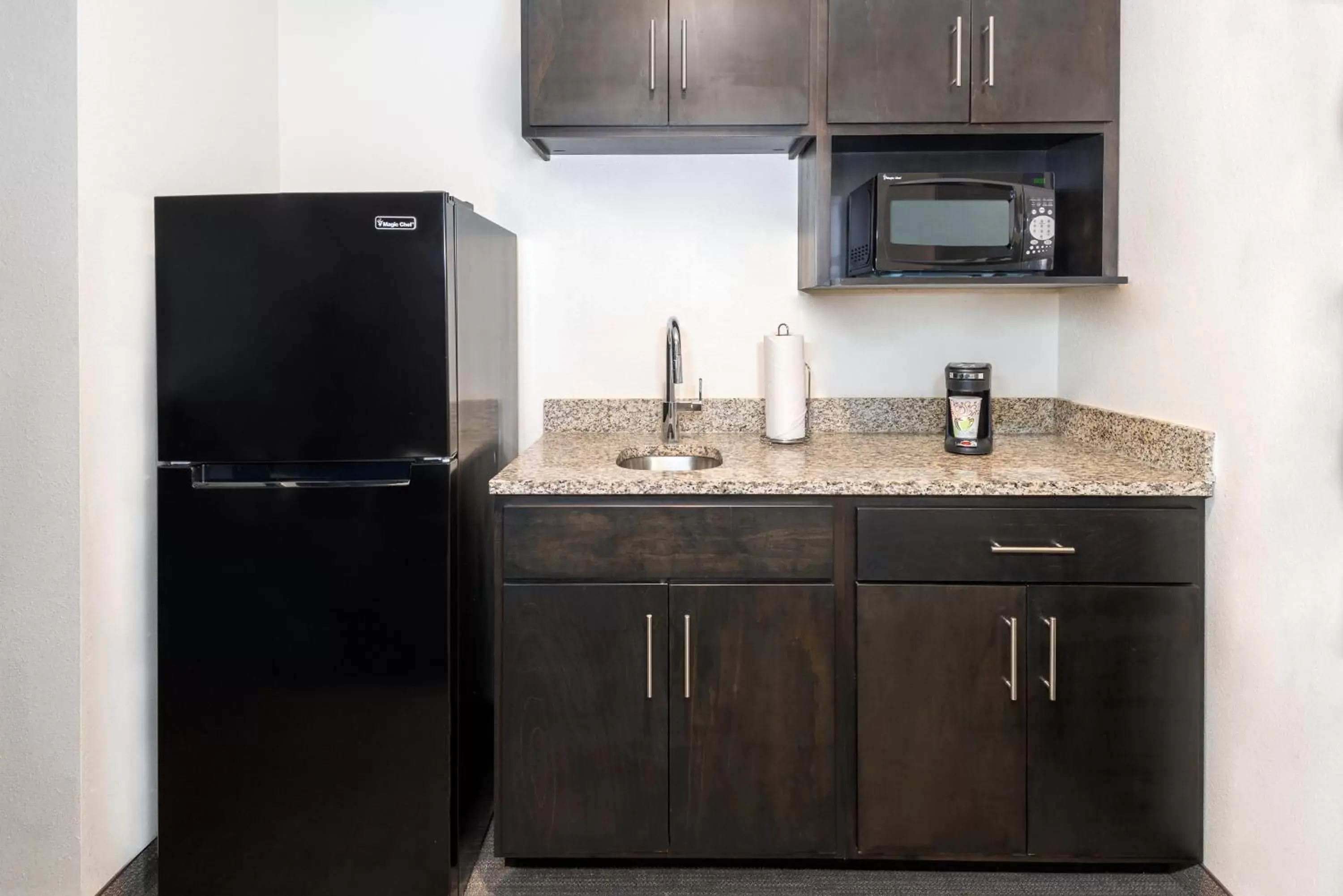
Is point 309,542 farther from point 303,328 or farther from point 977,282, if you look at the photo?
point 977,282

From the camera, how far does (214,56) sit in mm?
2152

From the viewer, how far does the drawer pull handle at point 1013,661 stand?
5.97 ft

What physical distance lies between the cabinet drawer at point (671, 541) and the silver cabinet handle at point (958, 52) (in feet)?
3.48

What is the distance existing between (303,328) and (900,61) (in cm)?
145

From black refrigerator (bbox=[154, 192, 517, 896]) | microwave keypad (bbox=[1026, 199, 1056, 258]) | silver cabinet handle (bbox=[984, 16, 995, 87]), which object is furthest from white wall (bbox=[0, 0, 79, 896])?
microwave keypad (bbox=[1026, 199, 1056, 258])

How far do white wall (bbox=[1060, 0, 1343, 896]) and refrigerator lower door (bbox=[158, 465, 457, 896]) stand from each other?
59.5 inches

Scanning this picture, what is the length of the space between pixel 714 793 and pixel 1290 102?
64.6 inches

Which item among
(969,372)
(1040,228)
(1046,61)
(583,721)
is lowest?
(583,721)

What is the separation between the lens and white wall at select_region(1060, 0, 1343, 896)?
1482 millimetres

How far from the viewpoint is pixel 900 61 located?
6.95 feet

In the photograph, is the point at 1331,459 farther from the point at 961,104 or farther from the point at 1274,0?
the point at 961,104

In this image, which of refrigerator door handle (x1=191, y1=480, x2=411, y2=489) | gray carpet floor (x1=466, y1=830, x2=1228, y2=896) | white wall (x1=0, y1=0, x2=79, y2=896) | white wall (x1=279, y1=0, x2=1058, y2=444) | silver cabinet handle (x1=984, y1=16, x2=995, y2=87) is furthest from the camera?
white wall (x1=279, y1=0, x2=1058, y2=444)

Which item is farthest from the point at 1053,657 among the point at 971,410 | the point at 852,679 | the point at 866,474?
the point at 971,410

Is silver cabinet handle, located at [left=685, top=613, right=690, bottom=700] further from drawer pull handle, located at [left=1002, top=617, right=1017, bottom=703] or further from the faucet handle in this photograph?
the faucet handle
